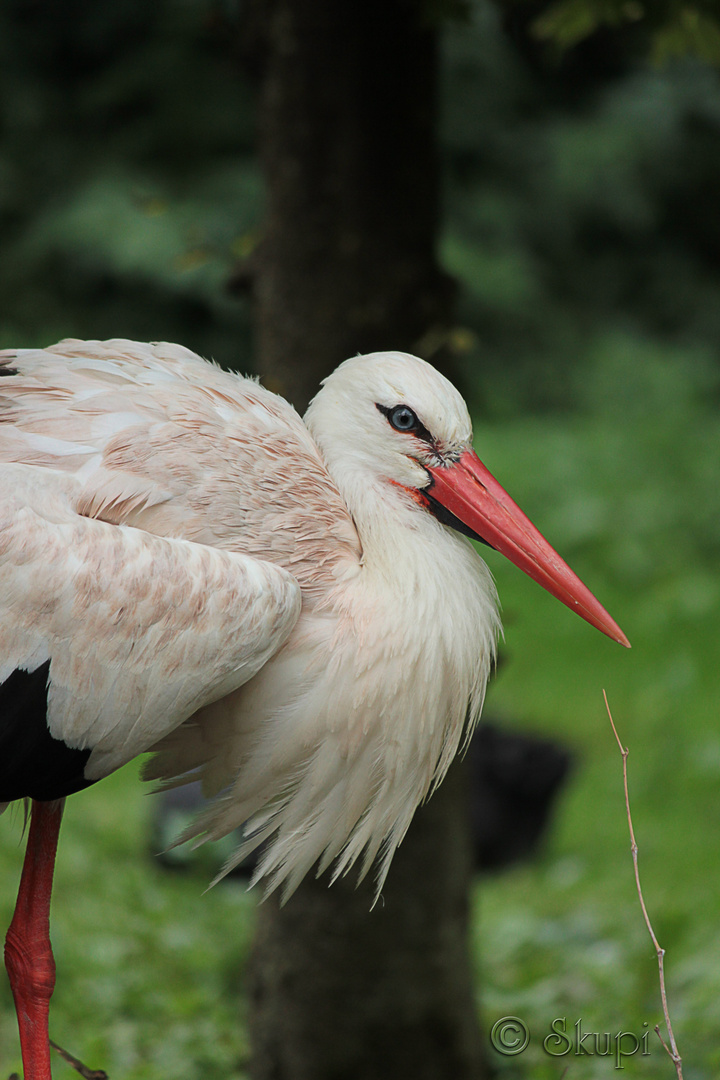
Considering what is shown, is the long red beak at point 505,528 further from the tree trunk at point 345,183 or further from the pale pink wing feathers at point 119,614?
the tree trunk at point 345,183

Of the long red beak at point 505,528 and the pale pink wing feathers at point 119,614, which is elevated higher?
the long red beak at point 505,528

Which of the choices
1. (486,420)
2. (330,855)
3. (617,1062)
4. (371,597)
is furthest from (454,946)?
(486,420)

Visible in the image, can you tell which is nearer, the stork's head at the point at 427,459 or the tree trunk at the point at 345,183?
the stork's head at the point at 427,459

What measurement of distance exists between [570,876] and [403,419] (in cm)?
343

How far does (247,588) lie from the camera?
1999mm

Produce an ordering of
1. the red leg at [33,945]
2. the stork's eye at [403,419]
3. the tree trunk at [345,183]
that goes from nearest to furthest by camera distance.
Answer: the stork's eye at [403,419], the red leg at [33,945], the tree trunk at [345,183]

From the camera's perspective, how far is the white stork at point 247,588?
6.53 feet

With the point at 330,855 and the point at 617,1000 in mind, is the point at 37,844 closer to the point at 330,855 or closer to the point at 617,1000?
the point at 330,855

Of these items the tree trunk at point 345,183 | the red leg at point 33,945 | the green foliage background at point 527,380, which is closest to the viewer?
the red leg at point 33,945

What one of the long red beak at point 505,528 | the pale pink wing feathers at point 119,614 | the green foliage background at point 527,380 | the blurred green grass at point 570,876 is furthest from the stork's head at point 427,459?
the green foliage background at point 527,380

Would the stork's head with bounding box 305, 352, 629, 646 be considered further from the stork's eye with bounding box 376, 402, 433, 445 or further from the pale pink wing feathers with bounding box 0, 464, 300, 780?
the pale pink wing feathers with bounding box 0, 464, 300, 780

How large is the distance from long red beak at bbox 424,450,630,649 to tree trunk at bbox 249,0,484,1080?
1179mm

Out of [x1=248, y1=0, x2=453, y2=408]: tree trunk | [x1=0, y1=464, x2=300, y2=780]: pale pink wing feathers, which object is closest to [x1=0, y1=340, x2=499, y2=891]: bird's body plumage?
[x1=0, y1=464, x2=300, y2=780]: pale pink wing feathers

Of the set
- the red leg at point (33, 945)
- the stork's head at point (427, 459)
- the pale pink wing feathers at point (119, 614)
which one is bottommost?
the red leg at point (33, 945)
